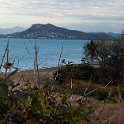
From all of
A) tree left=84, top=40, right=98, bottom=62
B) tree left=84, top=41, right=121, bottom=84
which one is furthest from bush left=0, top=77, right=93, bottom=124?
tree left=84, top=40, right=98, bottom=62

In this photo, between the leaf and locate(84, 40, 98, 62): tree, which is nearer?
the leaf

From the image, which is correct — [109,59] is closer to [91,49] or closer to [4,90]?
[91,49]

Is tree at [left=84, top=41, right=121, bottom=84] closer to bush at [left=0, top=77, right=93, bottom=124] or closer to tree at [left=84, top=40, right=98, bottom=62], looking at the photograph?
tree at [left=84, top=40, right=98, bottom=62]

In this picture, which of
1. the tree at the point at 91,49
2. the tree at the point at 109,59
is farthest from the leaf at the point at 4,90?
the tree at the point at 91,49

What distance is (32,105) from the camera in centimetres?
238

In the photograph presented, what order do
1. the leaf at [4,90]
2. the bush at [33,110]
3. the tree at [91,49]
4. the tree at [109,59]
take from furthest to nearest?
the tree at [91,49]
the tree at [109,59]
the bush at [33,110]
the leaf at [4,90]

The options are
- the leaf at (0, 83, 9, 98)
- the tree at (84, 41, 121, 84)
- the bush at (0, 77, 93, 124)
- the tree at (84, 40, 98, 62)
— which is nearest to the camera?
the leaf at (0, 83, 9, 98)

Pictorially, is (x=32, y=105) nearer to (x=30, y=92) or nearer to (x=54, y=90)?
(x=30, y=92)

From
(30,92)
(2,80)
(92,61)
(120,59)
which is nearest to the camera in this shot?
(2,80)

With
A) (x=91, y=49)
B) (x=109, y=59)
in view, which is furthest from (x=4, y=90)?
(x=91, y=49)

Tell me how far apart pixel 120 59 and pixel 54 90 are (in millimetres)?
40886

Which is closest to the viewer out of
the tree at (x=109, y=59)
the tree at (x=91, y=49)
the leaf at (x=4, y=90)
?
the leaf at (x=4, y=90)

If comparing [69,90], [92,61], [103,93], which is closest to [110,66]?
[92,61]

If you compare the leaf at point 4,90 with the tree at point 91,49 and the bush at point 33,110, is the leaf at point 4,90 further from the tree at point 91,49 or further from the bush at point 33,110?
the tree at point 91,49
